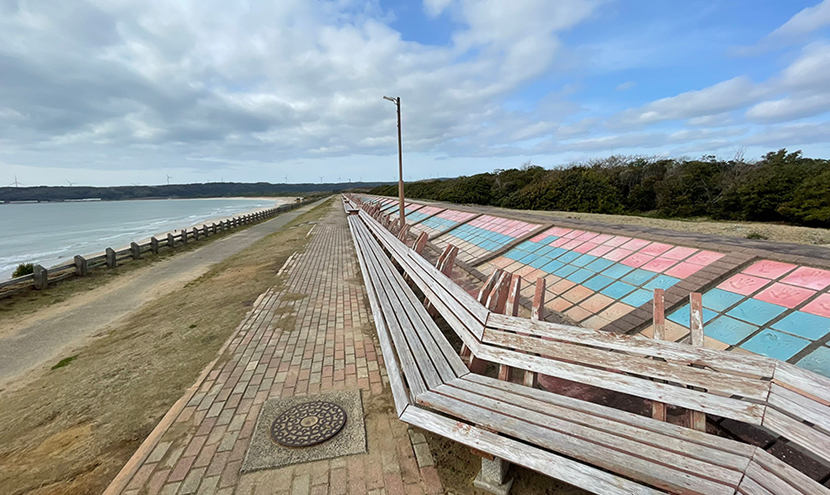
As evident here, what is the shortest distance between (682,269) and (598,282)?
2.82 feet

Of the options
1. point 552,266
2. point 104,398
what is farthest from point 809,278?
point 104,398

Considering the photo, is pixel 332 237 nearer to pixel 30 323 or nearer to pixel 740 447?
pixel 30 323

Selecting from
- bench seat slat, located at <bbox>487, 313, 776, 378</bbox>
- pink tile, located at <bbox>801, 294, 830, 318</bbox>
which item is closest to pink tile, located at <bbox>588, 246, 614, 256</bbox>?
pink tile, located at <bbox>801, 294, 830, 318</bbox>

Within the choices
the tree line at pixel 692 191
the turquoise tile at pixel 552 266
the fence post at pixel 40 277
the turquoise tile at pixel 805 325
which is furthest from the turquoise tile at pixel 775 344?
the tree line at pixel 692 191

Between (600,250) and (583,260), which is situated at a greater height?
(600,250)

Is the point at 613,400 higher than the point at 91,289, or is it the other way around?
the point at 613,400

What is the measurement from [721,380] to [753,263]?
2.57 m

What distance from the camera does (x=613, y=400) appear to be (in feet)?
8.48

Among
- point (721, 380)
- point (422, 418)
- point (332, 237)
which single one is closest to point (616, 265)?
point (721, 380)

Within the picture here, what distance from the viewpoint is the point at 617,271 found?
169 inches

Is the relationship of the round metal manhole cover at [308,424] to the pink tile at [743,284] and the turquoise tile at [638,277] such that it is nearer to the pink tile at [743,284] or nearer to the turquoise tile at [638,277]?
the turquoise tile at [638,277]

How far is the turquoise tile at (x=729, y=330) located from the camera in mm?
2761

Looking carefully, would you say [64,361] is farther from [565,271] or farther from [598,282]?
[598,282]

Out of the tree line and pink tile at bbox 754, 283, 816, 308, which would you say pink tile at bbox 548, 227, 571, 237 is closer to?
pink tile at bbox 754, 283, 816, 308
